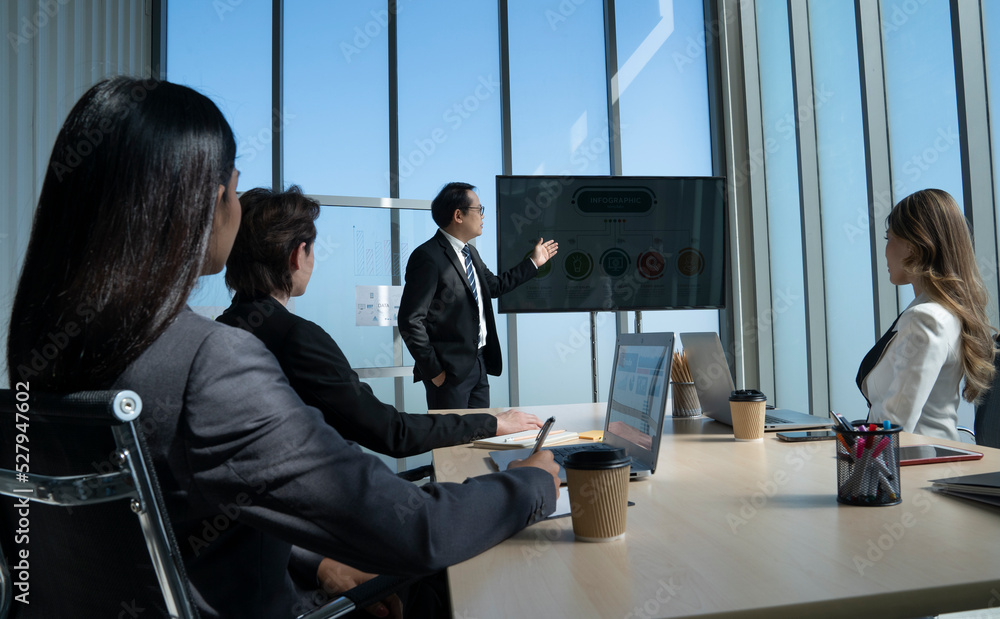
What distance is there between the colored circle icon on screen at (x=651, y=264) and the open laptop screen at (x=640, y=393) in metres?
1.92

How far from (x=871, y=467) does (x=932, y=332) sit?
3.75ft

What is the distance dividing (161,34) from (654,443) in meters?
4.68

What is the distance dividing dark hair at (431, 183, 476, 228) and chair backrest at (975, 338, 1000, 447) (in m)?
2.59

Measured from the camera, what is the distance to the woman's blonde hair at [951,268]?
1.98 m

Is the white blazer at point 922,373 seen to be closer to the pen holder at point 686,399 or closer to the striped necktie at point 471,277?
the pen holder at point 686,399

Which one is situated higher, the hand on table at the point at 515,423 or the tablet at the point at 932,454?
the hand on table at the point at 515,423

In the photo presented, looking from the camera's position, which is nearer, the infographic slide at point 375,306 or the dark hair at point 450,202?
the dark hair at point 450,202

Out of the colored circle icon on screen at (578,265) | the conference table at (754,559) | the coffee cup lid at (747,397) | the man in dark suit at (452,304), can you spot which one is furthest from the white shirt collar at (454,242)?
the conference table at (754,559)

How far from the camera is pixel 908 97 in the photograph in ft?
10.6

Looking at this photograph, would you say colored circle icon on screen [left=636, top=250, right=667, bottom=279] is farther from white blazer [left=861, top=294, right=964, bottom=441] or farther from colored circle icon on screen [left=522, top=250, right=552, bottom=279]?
white blazer [left=861, top=294, right=964, bottom=441]

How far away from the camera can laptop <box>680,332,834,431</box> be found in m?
1.82

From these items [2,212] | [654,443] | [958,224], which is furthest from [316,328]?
[2,212]

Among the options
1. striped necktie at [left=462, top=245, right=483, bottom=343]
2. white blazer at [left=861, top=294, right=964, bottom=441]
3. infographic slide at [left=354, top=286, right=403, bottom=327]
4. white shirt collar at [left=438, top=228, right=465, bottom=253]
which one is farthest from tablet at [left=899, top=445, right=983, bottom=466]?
infographic slide at [left=354, top=286, right=403, bottom=327]

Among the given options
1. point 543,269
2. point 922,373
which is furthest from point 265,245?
point 543,269
